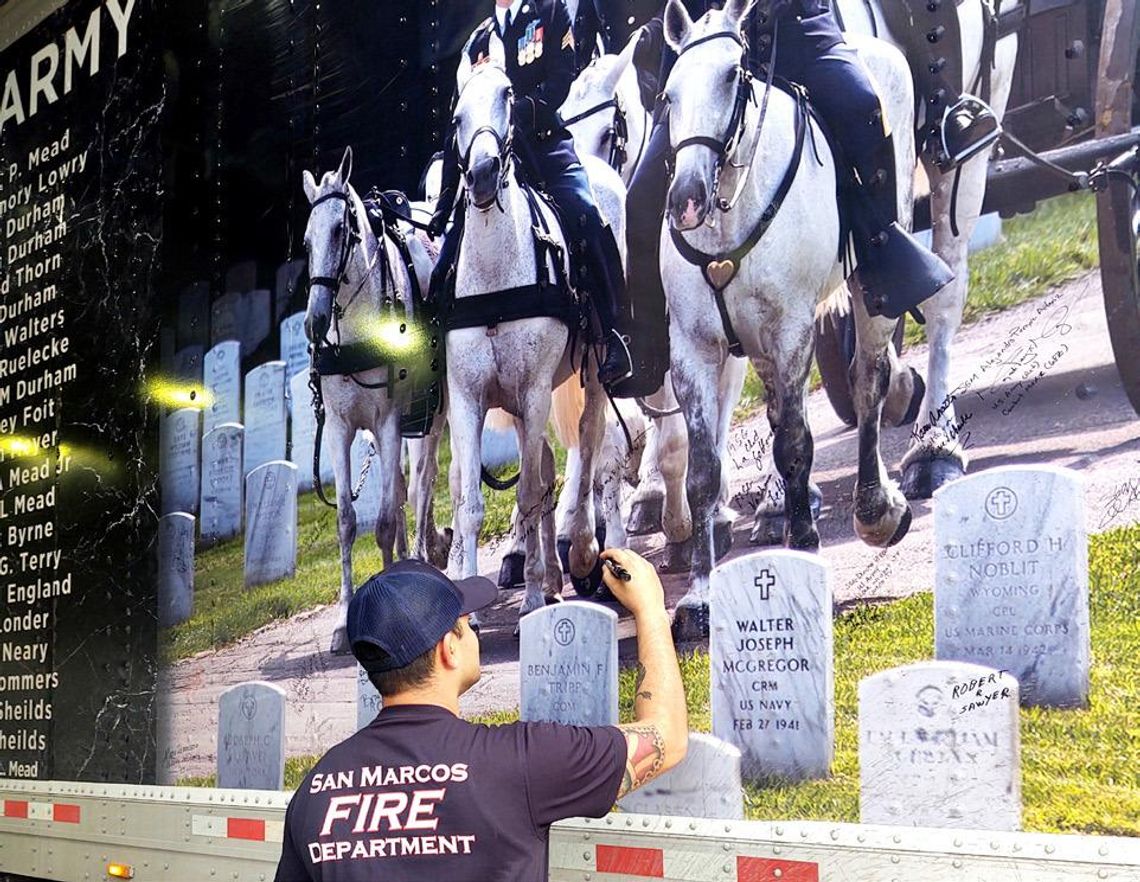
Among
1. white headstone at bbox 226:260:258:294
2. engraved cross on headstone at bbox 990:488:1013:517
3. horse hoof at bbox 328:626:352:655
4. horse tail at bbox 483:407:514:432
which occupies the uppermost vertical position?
white headstone at bbox 226:260:258:294

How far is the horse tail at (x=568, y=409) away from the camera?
254cm

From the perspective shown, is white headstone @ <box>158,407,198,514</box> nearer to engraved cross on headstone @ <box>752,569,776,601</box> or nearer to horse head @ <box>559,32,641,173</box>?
horse head @ <box>559,32,641,173</box>

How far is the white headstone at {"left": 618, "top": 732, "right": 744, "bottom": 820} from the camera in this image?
209 cm

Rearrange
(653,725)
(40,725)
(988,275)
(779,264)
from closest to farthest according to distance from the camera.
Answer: (988,275)
(653,725)
(779,264)
(40,725)

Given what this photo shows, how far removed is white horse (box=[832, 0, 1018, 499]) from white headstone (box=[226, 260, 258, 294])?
1743 millimetres

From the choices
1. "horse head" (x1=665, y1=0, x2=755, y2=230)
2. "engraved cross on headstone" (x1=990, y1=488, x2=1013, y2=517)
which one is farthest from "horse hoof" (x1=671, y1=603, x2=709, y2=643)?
"horse head" (x1=665, y1=0, x2=755, y2=230)

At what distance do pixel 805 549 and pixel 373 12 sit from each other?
5.11 ft

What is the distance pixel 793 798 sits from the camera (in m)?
2.00

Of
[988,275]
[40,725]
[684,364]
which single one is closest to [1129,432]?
[988,275]

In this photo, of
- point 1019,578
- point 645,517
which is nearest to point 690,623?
point 645,517

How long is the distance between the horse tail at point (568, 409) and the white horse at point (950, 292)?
29.7 inches

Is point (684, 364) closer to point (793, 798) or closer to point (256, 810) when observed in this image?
point (793, 798)

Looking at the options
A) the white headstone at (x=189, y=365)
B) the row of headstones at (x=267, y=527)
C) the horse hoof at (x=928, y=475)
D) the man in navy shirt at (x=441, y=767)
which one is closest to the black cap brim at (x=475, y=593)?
the man in navy shirt at (x=441, y=767)

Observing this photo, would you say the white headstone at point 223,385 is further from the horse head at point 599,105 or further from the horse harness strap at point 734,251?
the horse harness strap at point 734,251
